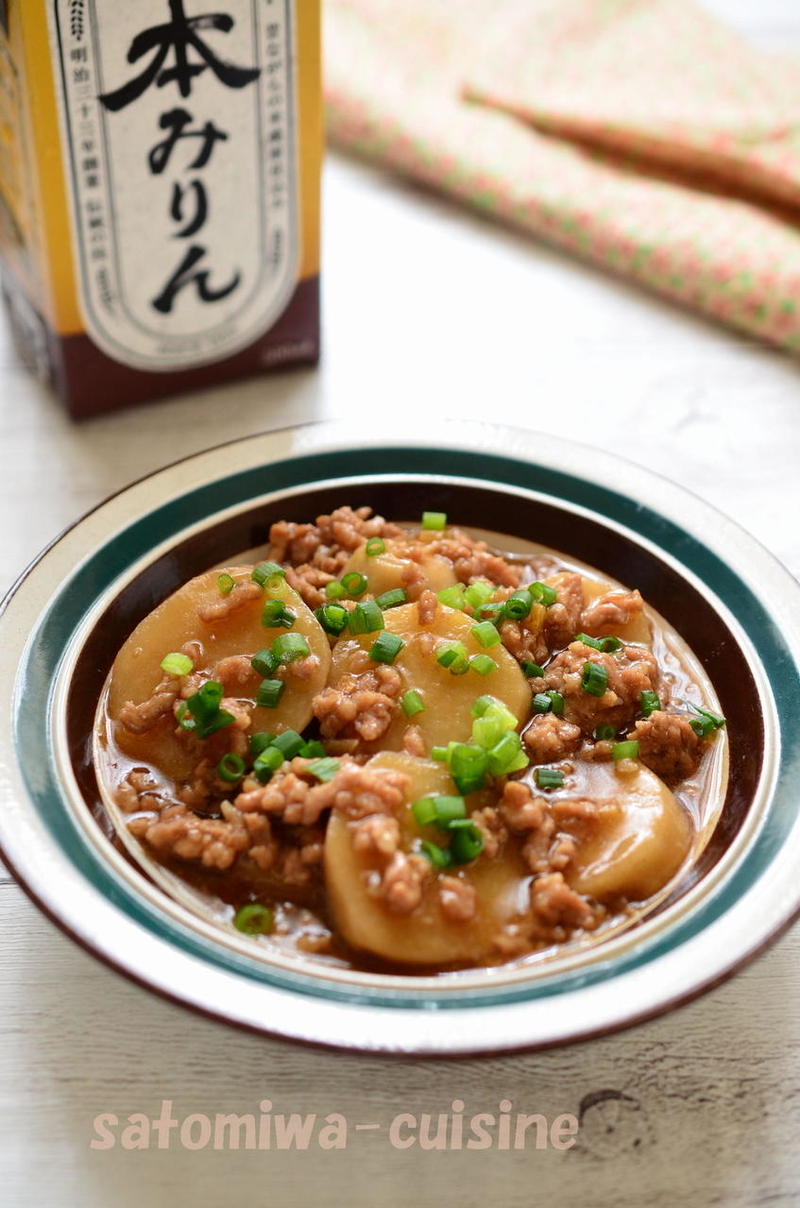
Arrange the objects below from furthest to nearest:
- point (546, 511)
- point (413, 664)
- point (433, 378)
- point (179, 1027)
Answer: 1. point (433, 378)
2. point (546, 511)
3. point (413, 664)
4. point (179, 1027)

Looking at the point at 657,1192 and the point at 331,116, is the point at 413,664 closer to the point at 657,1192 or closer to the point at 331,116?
the point at 657,1192

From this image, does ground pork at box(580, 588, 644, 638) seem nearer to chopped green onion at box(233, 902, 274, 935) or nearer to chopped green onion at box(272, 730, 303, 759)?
chopped green onion at box(272, 730, 303, 759)

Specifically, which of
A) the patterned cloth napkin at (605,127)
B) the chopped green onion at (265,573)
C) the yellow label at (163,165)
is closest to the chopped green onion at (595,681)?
the chopped green onion at (265,573)

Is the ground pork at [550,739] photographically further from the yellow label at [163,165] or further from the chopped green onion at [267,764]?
the yellow label at [163,165]

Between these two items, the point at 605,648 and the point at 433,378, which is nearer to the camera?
the point at 605,648

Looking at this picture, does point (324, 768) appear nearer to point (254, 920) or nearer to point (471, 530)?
point (254, 920)

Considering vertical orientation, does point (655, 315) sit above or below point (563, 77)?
below

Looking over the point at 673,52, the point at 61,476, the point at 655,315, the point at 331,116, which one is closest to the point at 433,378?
the point at 655,315
